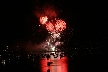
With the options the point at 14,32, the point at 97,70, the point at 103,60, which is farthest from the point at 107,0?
the point at 97,70

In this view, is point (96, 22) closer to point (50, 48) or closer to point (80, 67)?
point (50, 48)

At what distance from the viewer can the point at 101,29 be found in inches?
1738

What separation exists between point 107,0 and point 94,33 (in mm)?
5936

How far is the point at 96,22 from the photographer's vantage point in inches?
1807

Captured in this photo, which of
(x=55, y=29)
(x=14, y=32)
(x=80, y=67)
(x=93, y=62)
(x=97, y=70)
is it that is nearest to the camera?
(x=97, y=70)

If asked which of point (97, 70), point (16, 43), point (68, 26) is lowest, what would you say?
point (97, 70)

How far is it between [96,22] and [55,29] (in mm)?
9494

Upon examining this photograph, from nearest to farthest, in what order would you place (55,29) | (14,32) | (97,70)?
(97,70), (55,29), (14,32)

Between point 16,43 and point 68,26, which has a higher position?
point 68,26

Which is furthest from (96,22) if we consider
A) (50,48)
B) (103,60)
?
(103,60)

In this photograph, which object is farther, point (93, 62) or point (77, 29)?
point (77, 29)

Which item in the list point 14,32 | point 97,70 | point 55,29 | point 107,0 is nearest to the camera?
point 97,70

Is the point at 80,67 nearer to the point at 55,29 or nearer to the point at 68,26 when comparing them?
the point at 55,29

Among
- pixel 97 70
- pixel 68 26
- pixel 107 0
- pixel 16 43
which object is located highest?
pixel 107 0
